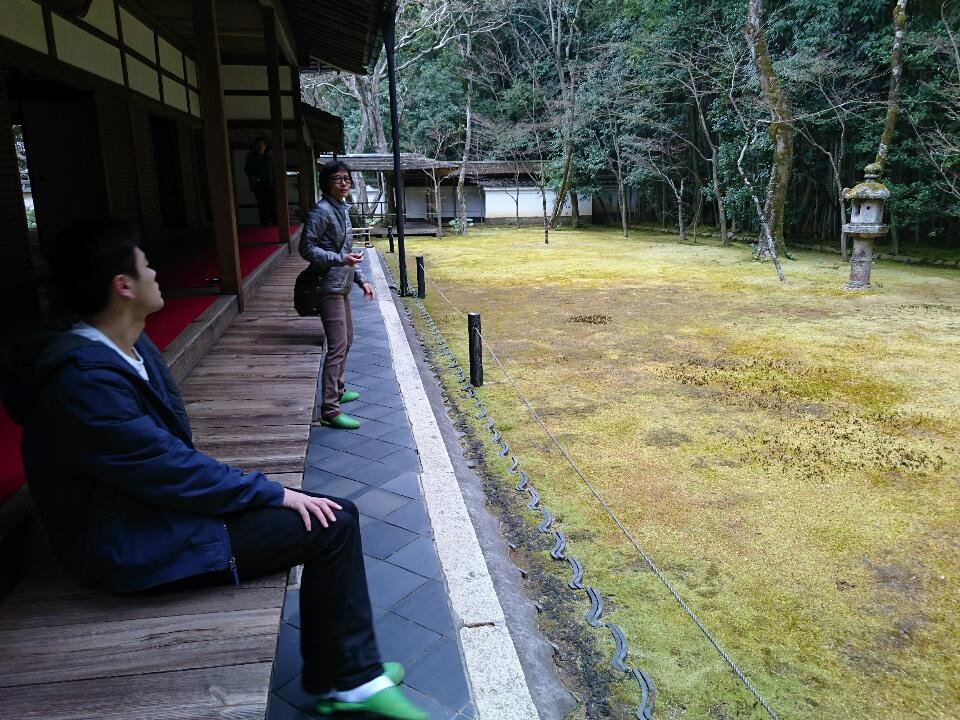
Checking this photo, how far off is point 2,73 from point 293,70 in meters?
6.06

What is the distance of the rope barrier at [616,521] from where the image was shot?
227cm

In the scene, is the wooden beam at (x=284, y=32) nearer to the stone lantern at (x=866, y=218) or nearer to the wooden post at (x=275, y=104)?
the wooden post at (x=275, y=104)

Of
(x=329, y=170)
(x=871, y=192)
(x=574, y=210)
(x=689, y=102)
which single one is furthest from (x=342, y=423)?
(x=574, y=210)

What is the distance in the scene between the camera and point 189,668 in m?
1.50

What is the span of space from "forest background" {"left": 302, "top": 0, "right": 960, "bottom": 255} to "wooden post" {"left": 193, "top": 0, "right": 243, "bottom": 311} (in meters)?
11.7

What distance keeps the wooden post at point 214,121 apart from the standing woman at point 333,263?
61cm

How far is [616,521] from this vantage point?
10.3 ft

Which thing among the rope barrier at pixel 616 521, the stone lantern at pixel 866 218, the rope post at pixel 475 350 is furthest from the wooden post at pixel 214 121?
the stone lantern at pixel 866 218

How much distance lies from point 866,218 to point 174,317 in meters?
10.5

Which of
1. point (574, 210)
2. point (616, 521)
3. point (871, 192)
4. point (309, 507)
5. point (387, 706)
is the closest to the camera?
point (309, 507)

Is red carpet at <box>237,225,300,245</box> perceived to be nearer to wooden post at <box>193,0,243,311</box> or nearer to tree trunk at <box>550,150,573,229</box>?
wooden post at <box>193,0,243,311</box>

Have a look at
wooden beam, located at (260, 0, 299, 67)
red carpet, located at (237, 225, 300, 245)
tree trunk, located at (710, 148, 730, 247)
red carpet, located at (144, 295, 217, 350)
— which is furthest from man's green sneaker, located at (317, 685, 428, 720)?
tree trunk, located at (710, 148, 730, 247)

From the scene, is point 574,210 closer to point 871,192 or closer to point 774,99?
point 774,99

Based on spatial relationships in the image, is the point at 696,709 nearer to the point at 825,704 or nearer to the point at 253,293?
the point at 825,704
